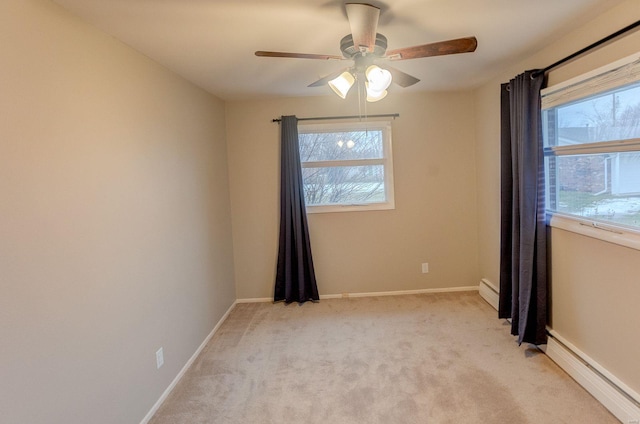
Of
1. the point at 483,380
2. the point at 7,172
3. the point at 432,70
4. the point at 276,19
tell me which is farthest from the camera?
the point at 432,70

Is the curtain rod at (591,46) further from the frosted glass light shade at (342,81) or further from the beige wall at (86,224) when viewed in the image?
the beige wall at (86,224)

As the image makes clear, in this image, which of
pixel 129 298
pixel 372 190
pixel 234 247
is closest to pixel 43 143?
pixel 129 298

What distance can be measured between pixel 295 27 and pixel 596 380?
111 inches

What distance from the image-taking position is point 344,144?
167 inches

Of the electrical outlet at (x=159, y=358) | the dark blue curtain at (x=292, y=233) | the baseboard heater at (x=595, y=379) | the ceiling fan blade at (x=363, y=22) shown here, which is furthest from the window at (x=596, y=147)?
the electrical outlet at (x=159, y=358)

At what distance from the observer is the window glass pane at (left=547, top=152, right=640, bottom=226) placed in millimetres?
2062

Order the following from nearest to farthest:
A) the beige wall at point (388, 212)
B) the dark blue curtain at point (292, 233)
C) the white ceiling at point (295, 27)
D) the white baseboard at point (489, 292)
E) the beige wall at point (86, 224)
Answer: the beige wall at point (86, 224)
the white ceiling at point (295, 27)
the white baseboard at point (489, 292)
the dark blue curtain at point (292, 233)
the beige wall at point (388, 212)

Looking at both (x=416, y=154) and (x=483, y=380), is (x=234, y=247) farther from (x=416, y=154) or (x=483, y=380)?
(x=483, y=380)

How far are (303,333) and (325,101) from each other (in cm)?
249

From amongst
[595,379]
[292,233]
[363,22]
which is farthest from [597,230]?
[292,233]

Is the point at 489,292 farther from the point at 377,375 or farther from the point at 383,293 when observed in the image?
the point at 377,375

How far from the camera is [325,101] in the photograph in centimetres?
412

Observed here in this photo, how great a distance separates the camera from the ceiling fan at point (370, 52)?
175 centimetres

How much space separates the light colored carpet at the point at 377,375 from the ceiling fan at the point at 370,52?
194cm
